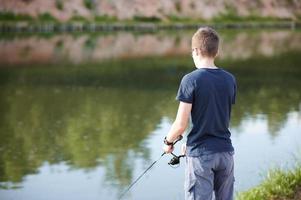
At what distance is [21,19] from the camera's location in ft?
222

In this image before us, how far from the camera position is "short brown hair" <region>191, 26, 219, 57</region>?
225 inches

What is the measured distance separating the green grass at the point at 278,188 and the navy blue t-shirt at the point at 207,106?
245 centimetres

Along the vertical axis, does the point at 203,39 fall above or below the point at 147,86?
above

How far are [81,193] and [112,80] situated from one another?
16018 millimetres

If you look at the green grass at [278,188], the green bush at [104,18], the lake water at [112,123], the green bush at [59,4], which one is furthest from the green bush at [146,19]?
the green grass at [278,188]

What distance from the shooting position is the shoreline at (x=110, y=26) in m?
63.3

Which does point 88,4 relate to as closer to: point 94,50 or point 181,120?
point 94,50

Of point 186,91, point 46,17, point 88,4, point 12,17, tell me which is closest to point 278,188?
point 186,91

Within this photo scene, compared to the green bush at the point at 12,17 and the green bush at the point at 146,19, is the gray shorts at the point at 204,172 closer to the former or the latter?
the green bush at the point at 12,17

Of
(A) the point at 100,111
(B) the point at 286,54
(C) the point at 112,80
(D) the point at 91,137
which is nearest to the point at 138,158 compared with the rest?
(D) the point at 91,137

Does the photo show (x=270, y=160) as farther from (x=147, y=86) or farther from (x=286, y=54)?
(x=286, y=54)

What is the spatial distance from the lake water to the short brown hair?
515 centimetres

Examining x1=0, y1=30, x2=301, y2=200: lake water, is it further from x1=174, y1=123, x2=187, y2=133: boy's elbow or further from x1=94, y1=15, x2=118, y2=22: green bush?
x1=94, y1=15, x2=118, y2=22: green bush

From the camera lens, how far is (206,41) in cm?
572
